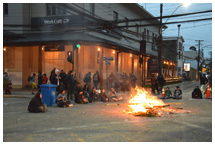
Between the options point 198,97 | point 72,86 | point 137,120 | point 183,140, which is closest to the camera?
point 183,140

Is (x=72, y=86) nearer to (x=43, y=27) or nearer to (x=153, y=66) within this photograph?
(x=43, y=27)

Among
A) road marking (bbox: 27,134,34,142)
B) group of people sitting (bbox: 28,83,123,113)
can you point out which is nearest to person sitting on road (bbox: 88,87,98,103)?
group of people sitting (bbox: 28,83,123,113)

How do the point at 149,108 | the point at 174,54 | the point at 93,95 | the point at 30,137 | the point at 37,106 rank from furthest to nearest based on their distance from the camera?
the point at 174,54
the point at 93,95
the point at 149,108
the point at 37,106
the point at 30,137

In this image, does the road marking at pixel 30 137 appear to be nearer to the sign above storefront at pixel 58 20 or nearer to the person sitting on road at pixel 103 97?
the person sitting on road at pixel 103 97

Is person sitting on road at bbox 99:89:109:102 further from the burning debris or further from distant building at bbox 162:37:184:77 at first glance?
distant building at bbox 162:37:184:77

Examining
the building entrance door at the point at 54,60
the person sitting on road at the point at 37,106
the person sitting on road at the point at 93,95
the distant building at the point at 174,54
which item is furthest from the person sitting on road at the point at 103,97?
the distant building at the point at 174,54

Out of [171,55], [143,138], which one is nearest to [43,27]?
[143,138]

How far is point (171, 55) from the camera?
55.2 m

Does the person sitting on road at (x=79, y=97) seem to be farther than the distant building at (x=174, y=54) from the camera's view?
No

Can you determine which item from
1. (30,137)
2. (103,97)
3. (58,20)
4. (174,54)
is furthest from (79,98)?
(174,54)

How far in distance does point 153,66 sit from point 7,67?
23435 millimetres

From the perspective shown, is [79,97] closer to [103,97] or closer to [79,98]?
[79,98]

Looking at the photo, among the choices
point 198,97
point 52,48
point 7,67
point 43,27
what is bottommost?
point 198,97

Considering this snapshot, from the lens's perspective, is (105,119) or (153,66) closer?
(105,119)
